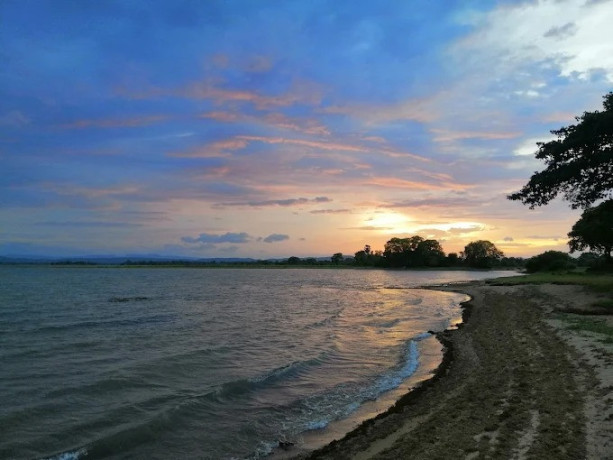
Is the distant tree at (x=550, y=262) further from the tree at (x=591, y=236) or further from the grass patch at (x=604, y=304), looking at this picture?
the grass patch at (x=604, y=304)

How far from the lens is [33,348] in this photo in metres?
19.7

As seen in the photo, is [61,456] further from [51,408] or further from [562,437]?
[562,437]

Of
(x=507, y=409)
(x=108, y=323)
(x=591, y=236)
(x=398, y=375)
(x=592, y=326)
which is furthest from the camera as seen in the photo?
(x=591, y=236)

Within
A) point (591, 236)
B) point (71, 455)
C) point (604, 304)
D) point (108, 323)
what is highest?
point (591, 236)

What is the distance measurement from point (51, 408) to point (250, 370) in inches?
266

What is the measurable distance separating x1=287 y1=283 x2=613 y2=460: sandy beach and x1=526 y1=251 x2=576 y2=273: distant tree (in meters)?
72.9

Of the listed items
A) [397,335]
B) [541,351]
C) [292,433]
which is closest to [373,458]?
[292,433]

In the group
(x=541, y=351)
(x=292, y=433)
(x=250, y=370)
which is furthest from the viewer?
(x=250, y=370)

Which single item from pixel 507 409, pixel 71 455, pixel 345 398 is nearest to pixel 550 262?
pixel 345 398

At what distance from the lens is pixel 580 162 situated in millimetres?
27344

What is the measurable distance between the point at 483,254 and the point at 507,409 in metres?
187

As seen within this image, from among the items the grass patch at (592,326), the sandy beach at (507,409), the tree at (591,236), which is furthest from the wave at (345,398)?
the tree at (591,236)

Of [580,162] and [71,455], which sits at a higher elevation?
[580,162]

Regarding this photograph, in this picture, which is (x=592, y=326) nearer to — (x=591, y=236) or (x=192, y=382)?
(x=192, y=382)
